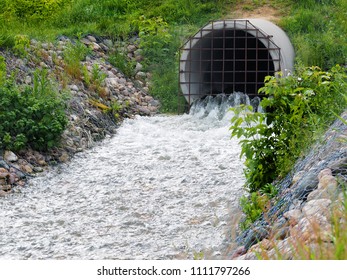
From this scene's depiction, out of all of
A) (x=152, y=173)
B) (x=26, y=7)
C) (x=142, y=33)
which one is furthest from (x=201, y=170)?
(x=26, y=7)

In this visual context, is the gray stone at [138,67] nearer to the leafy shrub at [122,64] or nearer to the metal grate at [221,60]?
the leafy shrub at [122,64]

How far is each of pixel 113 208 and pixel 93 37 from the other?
6.07 meters

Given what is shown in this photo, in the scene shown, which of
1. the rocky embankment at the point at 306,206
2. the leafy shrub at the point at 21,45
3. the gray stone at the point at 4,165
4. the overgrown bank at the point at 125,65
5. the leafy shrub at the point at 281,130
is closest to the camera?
the rocky embankment at the point at 306,206

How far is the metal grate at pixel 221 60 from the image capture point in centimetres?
1119

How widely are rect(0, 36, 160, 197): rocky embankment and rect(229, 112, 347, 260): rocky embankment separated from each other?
10.0 feet

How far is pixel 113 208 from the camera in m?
6.90

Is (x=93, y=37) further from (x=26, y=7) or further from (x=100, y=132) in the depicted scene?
(x=100, y=132)

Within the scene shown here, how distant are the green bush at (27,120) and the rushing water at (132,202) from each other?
1.33 ft

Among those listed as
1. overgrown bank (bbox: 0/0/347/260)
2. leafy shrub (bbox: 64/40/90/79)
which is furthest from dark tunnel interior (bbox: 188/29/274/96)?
leafy shrub (bbox: 64/40/90/79)

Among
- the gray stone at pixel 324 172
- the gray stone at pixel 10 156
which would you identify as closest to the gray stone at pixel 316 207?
the gray stone at pixel 324 172

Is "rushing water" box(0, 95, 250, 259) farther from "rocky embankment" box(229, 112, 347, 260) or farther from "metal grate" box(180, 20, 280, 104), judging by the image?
"metal grate" box(180, 20, 280, 104)

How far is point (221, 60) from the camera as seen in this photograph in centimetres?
1158

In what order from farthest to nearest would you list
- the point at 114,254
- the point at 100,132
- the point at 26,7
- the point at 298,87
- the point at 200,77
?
the point at 26,7
the point at 200,77
the point at 100,132
the point at 298,87
the point at 114,254

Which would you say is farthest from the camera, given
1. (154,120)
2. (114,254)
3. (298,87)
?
(154,120)
